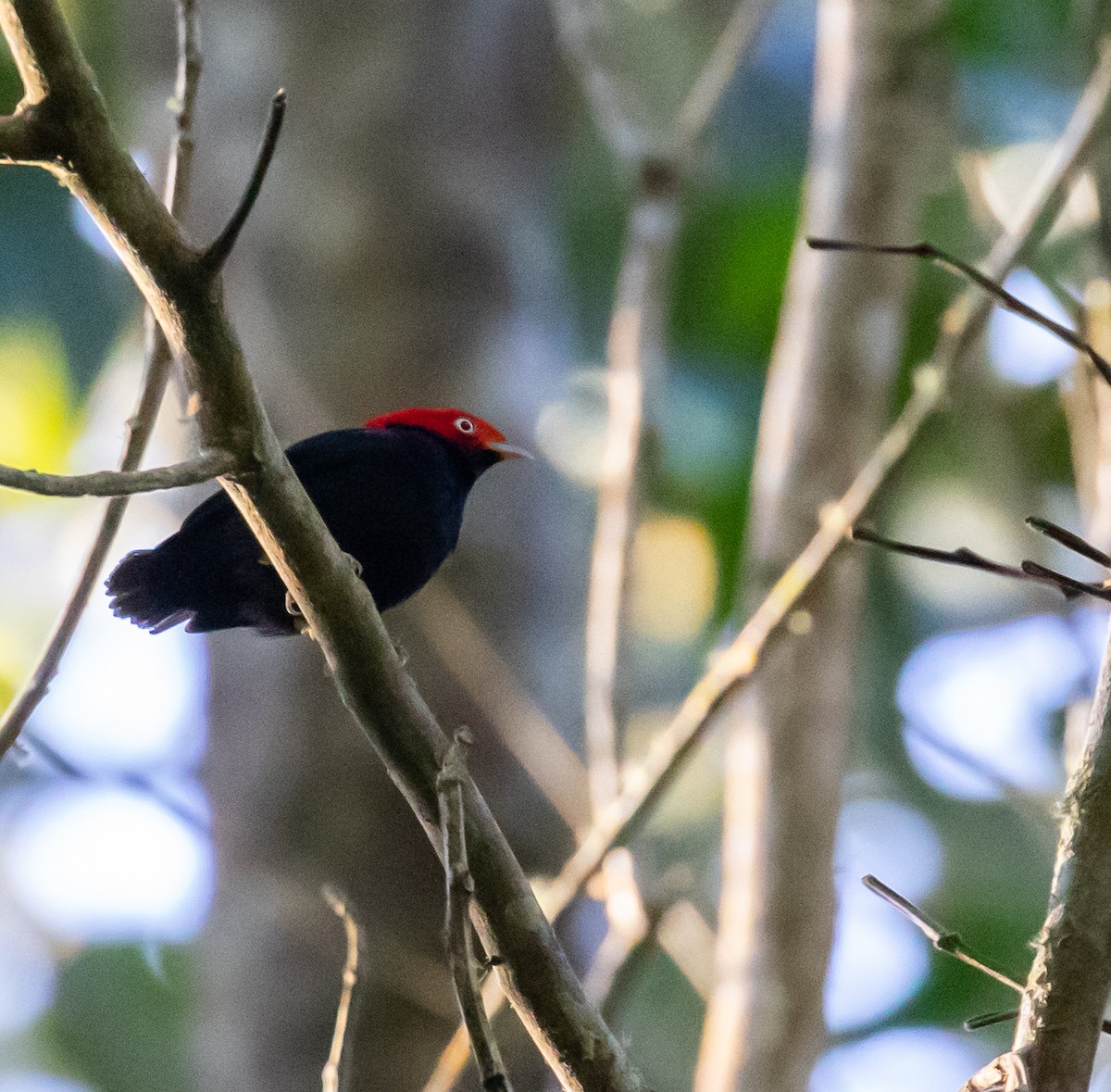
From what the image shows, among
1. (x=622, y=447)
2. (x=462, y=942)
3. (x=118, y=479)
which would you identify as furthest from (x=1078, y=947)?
(x=622, y=447)

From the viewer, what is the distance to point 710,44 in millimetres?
8836

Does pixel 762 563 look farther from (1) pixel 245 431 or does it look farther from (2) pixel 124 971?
(2) pixel 124 971

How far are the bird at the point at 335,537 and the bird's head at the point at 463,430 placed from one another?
314 millimetres

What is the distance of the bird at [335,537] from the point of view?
3676mm

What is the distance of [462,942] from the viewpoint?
67.3 inches

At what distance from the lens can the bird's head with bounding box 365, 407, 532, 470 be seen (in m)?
4.44

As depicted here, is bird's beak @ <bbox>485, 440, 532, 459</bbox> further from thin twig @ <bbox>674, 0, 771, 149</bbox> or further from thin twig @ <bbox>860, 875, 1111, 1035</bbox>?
thin twig @ <bbox>860, 875, 1111, 1035</bbox>

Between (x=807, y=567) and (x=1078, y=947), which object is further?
(x=807, y=567)

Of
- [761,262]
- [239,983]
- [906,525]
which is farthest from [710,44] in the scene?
[239,983]

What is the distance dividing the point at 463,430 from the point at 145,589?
116cm

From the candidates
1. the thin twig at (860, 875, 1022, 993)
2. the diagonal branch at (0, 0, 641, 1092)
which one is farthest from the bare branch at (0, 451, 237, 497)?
the thin twig at (860, 875, 1022, 993)

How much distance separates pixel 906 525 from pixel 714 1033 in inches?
194

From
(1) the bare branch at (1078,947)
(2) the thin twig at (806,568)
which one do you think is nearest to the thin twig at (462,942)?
(1) the bare branch at (1078,947)

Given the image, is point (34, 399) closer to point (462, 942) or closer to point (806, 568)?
point (806, 568)
